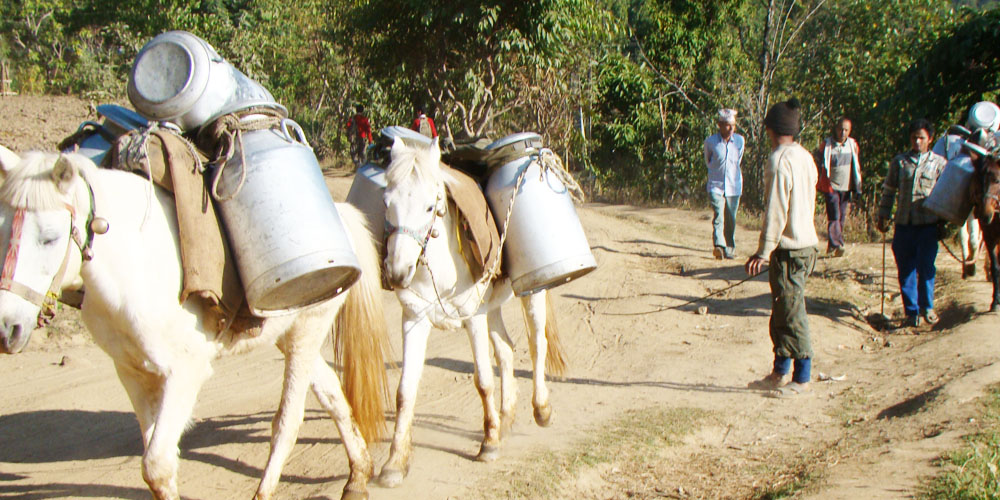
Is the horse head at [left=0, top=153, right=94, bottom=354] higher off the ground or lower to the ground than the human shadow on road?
higher

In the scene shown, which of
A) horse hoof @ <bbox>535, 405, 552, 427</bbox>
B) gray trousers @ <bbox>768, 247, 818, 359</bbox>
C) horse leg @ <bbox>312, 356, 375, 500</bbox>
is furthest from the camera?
gray trousers @ <bbox>768, 247, 818, 359</bbox>

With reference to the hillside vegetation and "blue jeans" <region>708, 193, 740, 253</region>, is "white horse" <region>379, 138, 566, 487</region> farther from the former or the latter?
the hillside vegetation

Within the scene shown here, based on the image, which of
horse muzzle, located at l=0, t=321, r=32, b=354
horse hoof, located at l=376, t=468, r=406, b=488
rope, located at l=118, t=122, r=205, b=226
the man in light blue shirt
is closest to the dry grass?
horse hoof, located at l=376, t=468, r=406, b=488

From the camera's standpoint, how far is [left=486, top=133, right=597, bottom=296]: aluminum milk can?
15.7 ft

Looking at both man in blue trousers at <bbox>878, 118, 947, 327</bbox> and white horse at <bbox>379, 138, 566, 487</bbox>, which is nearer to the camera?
white horse at <bbox>379, 138, 566, 487</bbox>

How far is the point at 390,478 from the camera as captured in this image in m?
4.44

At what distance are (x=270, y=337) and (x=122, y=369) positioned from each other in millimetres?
709

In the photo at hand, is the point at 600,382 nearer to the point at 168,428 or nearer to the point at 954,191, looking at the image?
the point at 954,191

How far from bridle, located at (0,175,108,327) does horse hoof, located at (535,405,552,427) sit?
9.99 ft

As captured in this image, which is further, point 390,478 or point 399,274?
point 390,478

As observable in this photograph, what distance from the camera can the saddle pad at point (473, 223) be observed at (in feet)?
15.3

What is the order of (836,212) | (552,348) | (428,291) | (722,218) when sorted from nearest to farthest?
(428,291) < (552,348) < (836,212) < (722,218)

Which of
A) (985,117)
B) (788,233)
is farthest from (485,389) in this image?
(985,117)

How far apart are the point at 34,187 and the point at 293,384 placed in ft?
5.74
